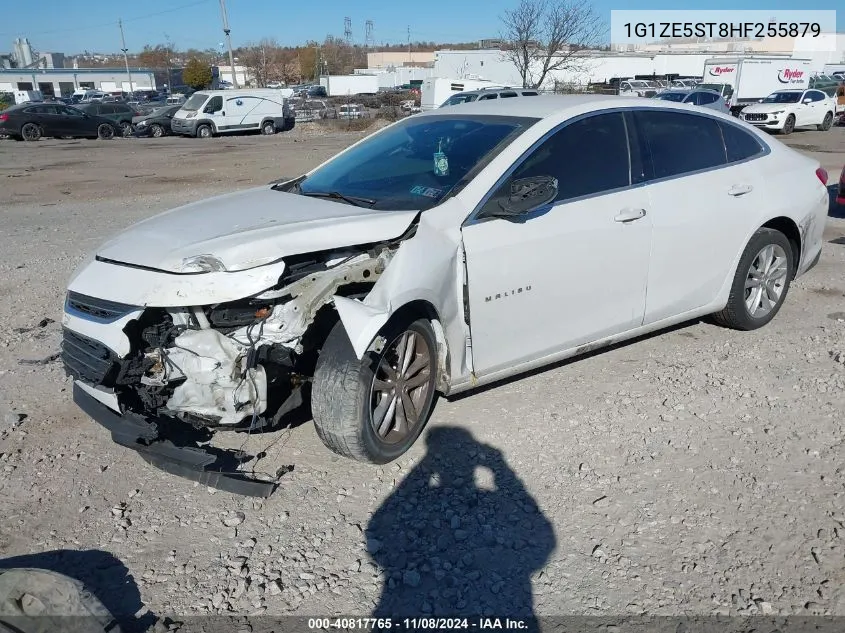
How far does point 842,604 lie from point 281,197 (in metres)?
3.45

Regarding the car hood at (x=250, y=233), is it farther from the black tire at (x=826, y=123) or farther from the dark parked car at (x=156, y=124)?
the dark parked car at (x=156, y=124)

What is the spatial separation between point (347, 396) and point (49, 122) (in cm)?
3004

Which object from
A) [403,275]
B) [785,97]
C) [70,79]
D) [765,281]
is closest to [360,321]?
[403,275]

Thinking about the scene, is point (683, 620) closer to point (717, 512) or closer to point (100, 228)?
point (717, 512)

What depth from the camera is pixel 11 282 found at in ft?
22.3

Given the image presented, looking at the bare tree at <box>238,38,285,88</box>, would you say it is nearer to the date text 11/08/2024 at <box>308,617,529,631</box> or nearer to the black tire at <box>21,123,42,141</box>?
the black tire at <box>21,123,42,141</box>

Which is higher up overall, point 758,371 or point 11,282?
point 11,282

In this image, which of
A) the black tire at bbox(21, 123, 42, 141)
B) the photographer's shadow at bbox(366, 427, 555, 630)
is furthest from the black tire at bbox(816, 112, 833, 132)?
the black tire at bbox(21, 123, 42, 141)

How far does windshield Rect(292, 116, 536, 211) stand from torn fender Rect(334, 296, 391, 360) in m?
0.78

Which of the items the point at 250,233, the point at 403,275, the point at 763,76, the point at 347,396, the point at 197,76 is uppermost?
the point at 197,76

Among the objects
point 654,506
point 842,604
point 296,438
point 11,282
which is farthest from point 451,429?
point 11,282

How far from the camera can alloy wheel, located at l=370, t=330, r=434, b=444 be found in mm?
3465

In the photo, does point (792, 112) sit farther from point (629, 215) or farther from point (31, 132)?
point (31, 132)

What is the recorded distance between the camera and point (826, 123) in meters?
26.8
